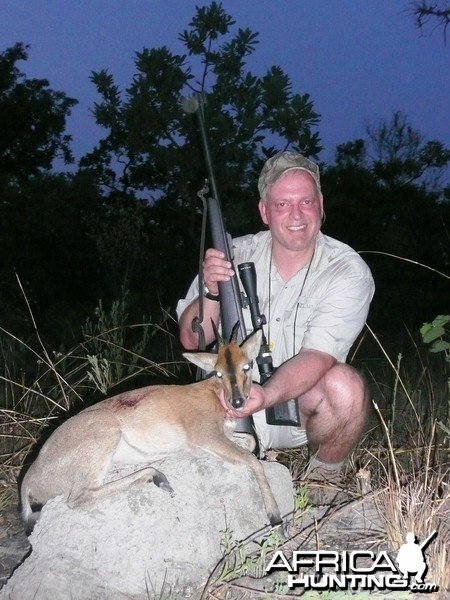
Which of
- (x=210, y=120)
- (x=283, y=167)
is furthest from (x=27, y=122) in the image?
(x=283, y=167)

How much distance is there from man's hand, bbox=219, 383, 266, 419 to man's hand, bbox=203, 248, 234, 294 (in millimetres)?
→ 986

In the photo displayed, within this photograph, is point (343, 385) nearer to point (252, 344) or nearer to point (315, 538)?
point (252, 344)

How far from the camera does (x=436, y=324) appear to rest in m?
4.95

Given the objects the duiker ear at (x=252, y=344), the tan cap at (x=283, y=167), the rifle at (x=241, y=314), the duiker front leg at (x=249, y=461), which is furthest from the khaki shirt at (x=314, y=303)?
the duiker front leg at (x=249, y=461)

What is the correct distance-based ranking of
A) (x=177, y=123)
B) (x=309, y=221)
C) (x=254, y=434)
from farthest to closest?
1. (x=177, y=123)
2. (x=309, y=221)
3. (x=254, y=434)

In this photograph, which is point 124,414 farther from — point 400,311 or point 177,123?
point 400,311

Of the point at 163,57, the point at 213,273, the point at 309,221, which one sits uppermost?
the point at 163,57

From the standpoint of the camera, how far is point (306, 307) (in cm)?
573

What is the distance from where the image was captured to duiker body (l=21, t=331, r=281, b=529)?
4.17m

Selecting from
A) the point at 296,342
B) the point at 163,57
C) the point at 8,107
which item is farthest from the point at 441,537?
the point at 8,107

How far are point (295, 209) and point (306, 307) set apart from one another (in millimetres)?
753

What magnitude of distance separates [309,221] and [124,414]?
7.43ft

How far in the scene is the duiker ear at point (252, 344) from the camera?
4.46 metres

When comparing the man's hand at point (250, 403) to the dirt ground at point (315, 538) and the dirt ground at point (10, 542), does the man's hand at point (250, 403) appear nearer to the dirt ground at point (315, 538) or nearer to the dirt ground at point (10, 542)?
the dirt ground at point (315, 538)
